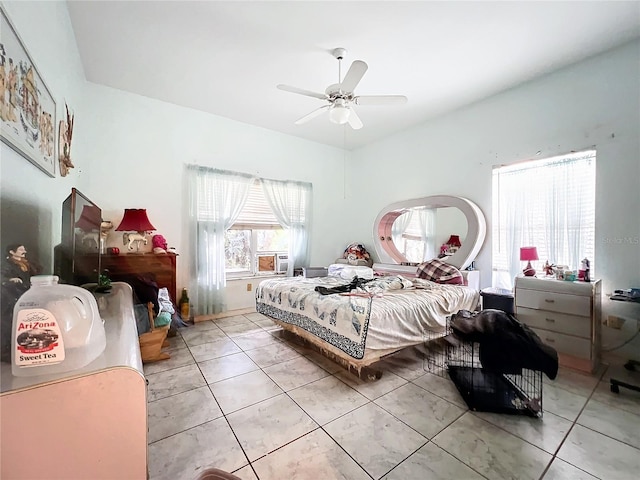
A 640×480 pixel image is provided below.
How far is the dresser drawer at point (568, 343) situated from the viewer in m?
2.29

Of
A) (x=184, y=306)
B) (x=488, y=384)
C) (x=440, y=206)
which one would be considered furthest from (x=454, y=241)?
(x=184, y=306)

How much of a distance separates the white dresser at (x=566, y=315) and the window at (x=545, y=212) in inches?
20.2

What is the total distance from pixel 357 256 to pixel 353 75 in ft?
10.3

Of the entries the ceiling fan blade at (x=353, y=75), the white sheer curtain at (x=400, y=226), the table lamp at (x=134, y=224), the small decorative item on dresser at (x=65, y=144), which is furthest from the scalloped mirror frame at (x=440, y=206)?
the small decorative item on dresser at (x=65, y=144)

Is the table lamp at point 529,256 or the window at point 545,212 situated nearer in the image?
the window at point 545,212

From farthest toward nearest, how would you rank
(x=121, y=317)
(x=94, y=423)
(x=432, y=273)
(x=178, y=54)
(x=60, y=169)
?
(x=432, y=273) < (x=178, y=54) < (x=60, y=169) < (x=121, y=317) < (x=94, y=423)

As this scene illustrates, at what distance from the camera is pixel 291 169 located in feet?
15.2

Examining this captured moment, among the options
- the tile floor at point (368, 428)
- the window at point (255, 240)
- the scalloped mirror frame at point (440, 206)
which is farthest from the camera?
the window at point (255, 240)

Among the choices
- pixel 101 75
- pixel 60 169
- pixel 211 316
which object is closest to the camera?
pixel 60 169

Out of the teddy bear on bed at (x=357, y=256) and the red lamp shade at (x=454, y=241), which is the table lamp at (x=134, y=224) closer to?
the teddy bear on bed at (x=357, y=256)

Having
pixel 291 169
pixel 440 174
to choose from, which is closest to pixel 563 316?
pixel 440 174

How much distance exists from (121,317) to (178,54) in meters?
2.64

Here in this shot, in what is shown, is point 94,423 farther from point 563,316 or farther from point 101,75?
point 101,75

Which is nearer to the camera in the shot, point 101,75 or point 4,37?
point 4,37
